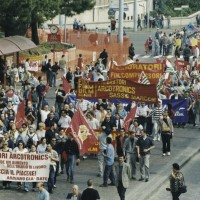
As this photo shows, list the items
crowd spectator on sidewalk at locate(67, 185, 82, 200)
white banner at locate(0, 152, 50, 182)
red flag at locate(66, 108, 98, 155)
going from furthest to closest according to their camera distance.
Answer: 1. red flag at locate(66, 108, 98, 155)
2. white banner at locate(0, 152, 50, 182)
3. crowd spectator on sidewalk at locate(67, 185, 82, 200)

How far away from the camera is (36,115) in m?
30.6

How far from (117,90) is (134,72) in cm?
485

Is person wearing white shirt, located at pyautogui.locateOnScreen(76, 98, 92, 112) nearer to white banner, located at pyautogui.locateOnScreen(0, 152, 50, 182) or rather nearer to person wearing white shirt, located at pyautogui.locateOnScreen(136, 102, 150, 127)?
person wearing white shirt, located at pyautogui.locateOnScreen(136, 102, 150, 127)

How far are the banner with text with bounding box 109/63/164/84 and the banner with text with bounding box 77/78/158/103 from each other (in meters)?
4.43

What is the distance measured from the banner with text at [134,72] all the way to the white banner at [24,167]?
A: 9.57 meters

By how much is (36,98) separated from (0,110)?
3336 mm

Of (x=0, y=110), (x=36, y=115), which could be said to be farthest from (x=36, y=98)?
(x=0, y=110)

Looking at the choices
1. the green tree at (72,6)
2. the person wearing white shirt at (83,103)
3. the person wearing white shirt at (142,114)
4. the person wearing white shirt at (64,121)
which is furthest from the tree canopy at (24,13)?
the person wearing white shirt at (64,121)

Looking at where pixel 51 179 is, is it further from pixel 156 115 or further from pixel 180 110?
pixel 180 110

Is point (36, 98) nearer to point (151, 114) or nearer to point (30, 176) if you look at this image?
point (151, 114)

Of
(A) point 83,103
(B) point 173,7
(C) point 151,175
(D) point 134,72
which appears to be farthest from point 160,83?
(B) point 173,7

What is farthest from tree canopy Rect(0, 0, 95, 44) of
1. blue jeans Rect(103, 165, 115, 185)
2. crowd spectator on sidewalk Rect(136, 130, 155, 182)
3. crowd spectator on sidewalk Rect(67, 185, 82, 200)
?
crowd spectator on sidewalk Rect(67, 185, 82, 200)

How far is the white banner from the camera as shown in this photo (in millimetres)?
22016

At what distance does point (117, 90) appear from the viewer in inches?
1047
